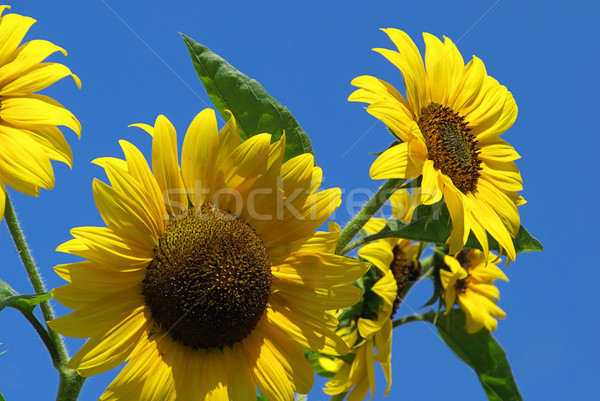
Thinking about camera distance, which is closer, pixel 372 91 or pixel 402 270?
pixel 372 91

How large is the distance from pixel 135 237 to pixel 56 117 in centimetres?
55

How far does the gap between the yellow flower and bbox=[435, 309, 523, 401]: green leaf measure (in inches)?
3.7

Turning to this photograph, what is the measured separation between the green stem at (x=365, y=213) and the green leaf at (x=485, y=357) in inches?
65.4

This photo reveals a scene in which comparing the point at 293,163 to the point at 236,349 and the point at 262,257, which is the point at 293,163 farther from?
the point at 236,349

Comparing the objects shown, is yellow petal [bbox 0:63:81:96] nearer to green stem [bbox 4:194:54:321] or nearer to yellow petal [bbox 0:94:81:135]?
yellow petal [bbox 0:94:81:135]

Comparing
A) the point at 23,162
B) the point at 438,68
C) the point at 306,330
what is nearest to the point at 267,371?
the point at 306,330

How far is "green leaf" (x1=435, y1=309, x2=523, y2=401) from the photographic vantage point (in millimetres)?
4203

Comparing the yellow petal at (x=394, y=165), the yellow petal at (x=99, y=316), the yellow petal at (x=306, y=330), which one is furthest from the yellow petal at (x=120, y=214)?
the yellow petal at (x=394, y=165)

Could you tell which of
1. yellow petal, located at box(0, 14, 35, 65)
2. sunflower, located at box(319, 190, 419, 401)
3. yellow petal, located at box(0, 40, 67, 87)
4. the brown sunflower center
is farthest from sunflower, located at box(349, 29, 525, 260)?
yellow petal, located at box(0, 14, 35, 65)

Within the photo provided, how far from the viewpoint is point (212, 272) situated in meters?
2.56

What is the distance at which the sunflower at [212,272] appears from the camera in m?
2.42

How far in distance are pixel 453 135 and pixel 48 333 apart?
6.27ft

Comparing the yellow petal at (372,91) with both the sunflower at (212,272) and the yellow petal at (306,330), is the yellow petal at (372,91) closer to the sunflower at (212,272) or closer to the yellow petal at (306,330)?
the sunflower at (212,272)

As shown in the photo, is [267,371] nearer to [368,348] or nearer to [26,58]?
[368,348]
